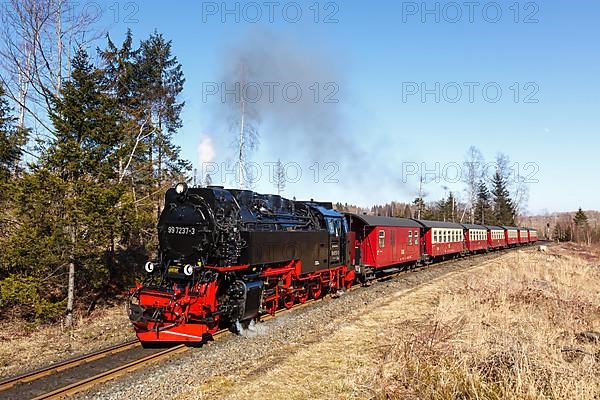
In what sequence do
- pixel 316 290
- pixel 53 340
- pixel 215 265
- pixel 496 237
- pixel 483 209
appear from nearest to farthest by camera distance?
1. pixel 215 265
2. pixel 53 340
3. pixel 316 290
4. pixel 496 237
5. pixel 483 209

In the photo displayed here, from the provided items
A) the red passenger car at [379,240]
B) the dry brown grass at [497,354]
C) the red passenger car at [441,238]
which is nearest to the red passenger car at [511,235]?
the red passenger car at [441,238]

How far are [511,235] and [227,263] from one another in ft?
147

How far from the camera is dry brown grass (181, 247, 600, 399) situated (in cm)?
525

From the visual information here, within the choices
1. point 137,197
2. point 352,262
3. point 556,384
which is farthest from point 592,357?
→ point 137,197

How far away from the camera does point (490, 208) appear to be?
6706 centimetres

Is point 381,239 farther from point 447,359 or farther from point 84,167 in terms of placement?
point 447,359

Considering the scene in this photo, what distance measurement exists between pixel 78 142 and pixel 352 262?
1060cm

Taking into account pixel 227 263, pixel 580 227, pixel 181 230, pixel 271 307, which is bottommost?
pixel 271 307

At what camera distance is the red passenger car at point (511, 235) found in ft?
145

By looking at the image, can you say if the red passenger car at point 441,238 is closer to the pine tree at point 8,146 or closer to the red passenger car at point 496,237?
the red passenger car at point 496,237

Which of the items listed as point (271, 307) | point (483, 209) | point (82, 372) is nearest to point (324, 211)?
point (271, 307)

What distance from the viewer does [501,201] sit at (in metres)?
70.7

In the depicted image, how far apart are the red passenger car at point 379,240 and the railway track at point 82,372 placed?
10421 mm

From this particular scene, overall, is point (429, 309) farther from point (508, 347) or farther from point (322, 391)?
point (322, 391)
